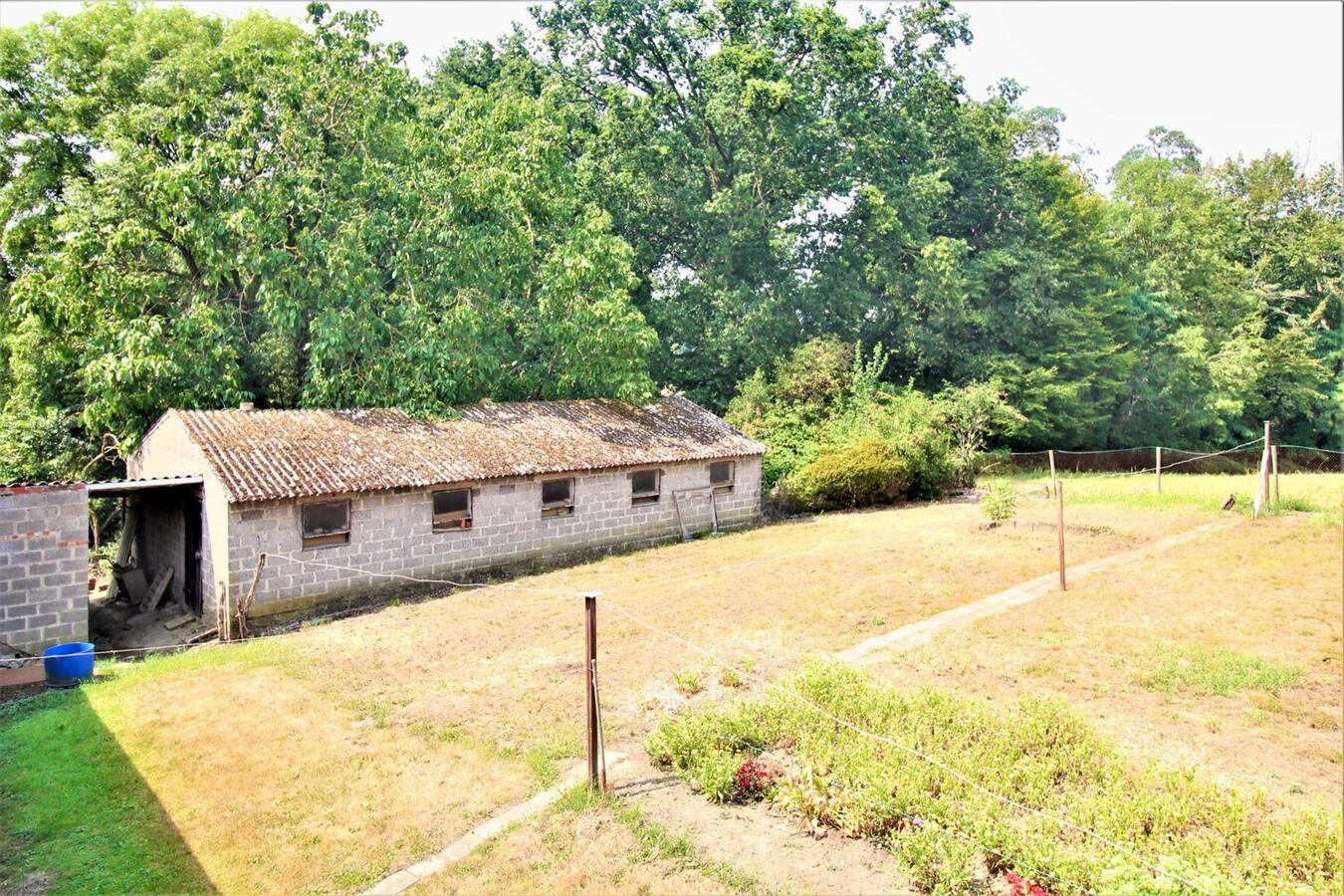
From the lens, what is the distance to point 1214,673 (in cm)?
1040

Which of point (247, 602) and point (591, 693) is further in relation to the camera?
point (247, 602)

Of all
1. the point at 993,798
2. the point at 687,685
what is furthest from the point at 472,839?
the point at 993,798

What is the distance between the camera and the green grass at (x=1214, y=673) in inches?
395

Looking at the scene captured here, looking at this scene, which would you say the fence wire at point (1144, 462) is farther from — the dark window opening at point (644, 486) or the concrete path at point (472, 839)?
the concrete path at point (472, 839)

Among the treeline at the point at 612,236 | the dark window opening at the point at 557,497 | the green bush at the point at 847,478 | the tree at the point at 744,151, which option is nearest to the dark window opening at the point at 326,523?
the dark window opening at the point at 557,497

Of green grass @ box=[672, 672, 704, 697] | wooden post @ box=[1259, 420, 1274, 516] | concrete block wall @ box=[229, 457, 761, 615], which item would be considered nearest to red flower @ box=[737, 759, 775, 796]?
green grass @ box=[672, 672, 704, 697]

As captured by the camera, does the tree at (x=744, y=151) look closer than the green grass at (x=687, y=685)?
No

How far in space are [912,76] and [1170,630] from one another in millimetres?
29874

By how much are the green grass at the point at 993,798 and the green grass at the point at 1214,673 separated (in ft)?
7.95

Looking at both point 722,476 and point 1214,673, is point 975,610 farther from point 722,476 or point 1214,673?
point 722,476

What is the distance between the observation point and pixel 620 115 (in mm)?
32281

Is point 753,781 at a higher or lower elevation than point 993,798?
lower

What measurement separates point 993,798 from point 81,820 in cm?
849

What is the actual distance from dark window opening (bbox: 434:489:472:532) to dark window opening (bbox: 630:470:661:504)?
4.73 meters
